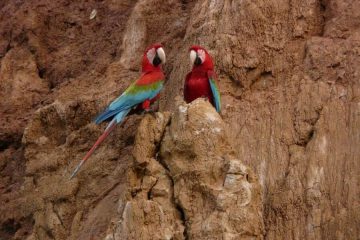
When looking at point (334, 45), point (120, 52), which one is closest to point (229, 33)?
point (334, 45)

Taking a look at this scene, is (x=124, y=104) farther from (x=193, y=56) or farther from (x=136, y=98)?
(x=193, y=56)

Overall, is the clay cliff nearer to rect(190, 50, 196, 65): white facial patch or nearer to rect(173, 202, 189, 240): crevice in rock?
rect(173, 202, 189, 240): crevice in rock

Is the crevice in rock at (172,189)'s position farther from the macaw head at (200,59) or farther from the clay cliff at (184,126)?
the macaw head at (200,59)

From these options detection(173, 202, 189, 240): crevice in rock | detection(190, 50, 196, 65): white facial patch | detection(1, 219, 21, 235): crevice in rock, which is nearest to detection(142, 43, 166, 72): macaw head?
detection(190, 50, 196, 65): white facial patch

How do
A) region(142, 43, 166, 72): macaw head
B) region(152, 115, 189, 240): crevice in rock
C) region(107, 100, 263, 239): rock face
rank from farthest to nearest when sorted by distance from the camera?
region(142, 43, 166, 72): macaw head < region(152, 115, 189, 240): crevice in rock < region(107, 100, 263, 239): rock face

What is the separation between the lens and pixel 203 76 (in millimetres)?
9391

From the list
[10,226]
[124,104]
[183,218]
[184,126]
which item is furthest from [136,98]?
[10,226]

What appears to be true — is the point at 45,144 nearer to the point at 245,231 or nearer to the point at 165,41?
the point at 165,41

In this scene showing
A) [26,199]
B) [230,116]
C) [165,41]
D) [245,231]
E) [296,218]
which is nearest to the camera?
[245,231]

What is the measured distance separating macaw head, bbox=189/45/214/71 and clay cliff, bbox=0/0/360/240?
37cm

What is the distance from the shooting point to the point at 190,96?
9.56 metres

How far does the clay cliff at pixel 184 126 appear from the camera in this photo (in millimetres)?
8078

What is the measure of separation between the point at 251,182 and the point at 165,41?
3.87 m

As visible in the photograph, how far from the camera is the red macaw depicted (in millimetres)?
9352
